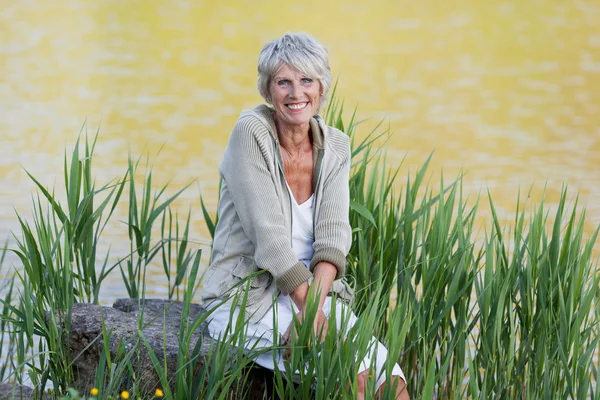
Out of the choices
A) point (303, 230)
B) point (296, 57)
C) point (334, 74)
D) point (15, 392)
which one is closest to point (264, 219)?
point (303, 230)

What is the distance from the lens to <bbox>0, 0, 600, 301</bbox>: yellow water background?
6.86 metres

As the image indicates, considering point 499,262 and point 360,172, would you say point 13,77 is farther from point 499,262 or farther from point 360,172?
point 499,262

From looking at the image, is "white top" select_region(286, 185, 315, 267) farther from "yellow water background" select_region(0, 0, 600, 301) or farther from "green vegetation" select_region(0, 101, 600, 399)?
"yellow water background" select_region(0, 0, 600, 301)

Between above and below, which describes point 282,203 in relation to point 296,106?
below

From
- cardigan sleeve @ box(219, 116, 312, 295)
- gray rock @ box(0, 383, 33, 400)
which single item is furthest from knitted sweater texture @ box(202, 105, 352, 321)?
gray rock @ box(0, 383, 33, 400)

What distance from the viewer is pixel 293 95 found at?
2725mm

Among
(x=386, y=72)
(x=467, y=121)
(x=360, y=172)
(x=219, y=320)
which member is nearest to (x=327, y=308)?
(x=219, y=320)

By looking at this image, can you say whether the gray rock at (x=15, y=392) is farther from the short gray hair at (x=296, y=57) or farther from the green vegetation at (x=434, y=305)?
the short gray hair at (x=296, y=57)

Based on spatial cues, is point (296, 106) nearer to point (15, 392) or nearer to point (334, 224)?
point (334, 224)

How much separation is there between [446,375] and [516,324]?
1.11ft

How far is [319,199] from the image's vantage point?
2.83 m

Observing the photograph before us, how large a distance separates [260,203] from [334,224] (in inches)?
9.0

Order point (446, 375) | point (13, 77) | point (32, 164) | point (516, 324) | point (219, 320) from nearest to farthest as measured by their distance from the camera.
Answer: point (219, 320) → point (516, 324) → point (446, 375) → point (32, 164) → point (13, 77)

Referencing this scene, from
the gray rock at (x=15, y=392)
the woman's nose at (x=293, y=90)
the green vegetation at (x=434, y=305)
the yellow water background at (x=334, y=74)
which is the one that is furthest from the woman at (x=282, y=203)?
the yellow water background at (x=334, y=74)
